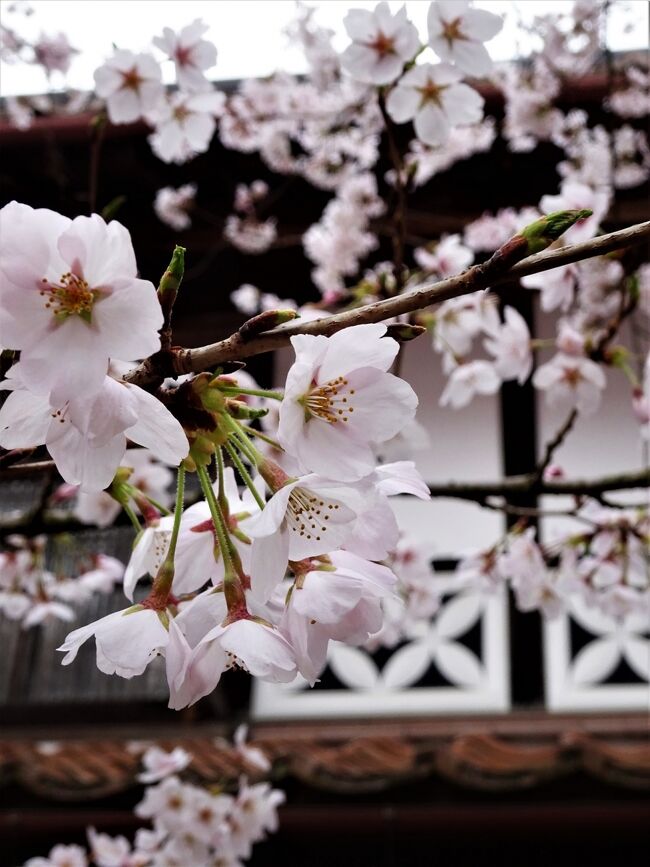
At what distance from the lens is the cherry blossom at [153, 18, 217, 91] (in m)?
2.66

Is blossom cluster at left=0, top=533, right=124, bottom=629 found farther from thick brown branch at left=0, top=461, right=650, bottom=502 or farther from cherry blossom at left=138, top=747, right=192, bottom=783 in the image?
thick brown branch at left=0, top=461, right=650, bottom=502

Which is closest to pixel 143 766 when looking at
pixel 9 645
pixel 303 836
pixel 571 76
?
pixel 303 836

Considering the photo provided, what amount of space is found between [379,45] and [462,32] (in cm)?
22

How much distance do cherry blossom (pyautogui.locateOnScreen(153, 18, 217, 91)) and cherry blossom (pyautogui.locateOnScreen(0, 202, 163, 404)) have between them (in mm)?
2111

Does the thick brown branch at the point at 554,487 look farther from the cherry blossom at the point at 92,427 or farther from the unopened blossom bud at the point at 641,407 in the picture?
the cherry blossom at the point at 92,427

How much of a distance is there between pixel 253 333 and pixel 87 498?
6.18ft

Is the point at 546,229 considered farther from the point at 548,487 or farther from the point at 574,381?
the point at 574,381

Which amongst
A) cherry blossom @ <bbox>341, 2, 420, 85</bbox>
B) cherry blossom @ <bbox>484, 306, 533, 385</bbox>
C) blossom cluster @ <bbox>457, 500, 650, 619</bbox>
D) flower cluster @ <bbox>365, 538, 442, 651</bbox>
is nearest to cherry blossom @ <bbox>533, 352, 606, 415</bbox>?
cherry blossom @ <bbox>484, 306, 533, 385</bbox>

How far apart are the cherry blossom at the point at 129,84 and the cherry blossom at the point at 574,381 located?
4.47ft

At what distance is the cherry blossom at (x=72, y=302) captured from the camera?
0.75 meters

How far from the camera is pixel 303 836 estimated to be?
375cm

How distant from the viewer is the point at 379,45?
226 centimetres

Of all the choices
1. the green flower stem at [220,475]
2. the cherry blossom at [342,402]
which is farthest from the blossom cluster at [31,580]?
the cherry blossom at [342,402]

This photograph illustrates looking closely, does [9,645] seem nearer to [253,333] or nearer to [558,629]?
[558,629]
